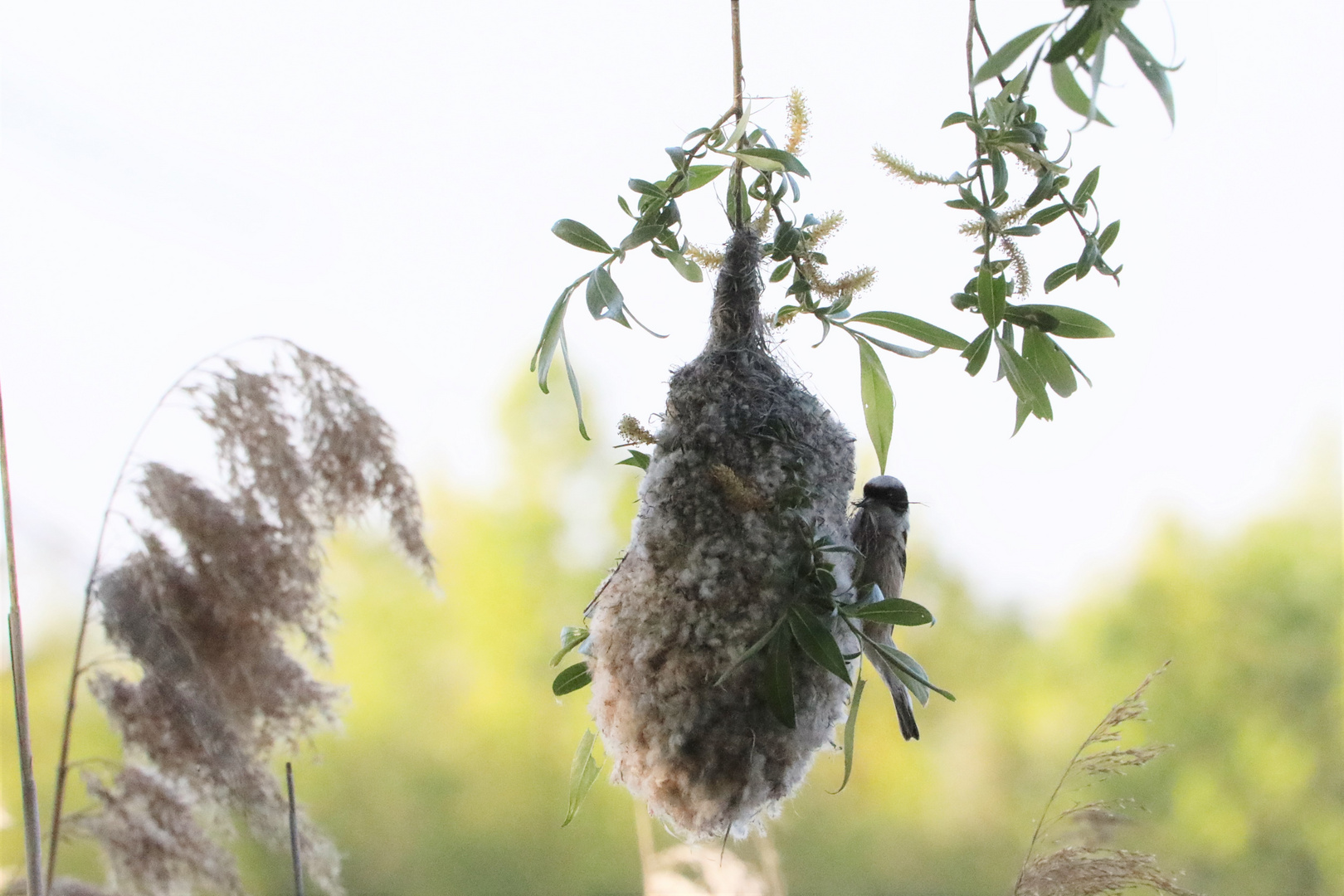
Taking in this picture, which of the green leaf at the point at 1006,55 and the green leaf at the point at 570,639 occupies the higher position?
the green leaf at the point at 1006,55

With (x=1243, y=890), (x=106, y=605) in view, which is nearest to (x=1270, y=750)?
(x=1243, y=890)

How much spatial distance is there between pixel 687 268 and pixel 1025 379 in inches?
10.4

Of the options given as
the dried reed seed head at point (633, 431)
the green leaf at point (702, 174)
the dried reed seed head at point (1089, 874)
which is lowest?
the dried reed seed head at point (1089, 874)

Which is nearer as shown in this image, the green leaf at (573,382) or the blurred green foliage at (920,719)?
the green leaf at (573,382)

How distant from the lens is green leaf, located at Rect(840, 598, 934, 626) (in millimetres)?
621

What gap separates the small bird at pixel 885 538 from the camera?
74cm

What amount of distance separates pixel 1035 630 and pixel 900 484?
175 cm

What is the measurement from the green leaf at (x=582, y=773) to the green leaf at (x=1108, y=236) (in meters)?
0.56

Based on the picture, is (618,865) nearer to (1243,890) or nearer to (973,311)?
(1243,890)

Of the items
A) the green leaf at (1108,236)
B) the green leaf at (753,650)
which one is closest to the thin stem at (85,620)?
the green leaf at (753,650)

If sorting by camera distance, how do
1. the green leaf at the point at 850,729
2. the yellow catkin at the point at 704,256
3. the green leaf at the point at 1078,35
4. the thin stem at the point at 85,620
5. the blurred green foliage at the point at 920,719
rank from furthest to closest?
the blurred green foliage at the point at 920,719
the thin stem at the point at 85,620
the yellow catkin at the point at 704,256
the green leaf at the point at 850,729
the green leaf at the point at 1078,35

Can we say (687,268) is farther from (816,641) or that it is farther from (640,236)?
(816,641)

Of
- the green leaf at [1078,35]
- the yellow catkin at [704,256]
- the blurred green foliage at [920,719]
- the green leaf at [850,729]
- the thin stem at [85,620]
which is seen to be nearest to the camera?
the green leaf at [1078,35]

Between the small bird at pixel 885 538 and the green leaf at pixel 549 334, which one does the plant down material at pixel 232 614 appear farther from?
the small bird at pixel 885 538
